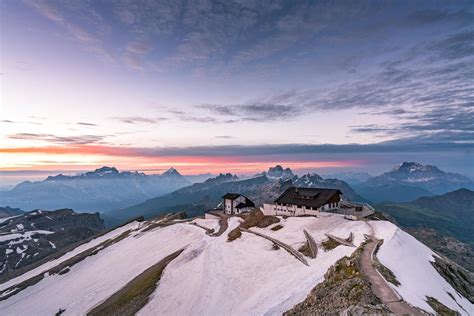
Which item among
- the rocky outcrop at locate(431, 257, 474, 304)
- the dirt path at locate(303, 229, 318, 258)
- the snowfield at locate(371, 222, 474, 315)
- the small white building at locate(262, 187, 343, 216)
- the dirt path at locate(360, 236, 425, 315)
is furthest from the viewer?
the small white building at locate(262, 187, 343, 216)

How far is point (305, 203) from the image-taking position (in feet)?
278

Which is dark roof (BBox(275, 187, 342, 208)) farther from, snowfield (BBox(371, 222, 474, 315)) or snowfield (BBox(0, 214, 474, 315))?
snowfield (BBox(371, 222, 474, 315))

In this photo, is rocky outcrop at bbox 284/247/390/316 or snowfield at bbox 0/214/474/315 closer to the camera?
rocky outcrop at bbox 284/247/390/316

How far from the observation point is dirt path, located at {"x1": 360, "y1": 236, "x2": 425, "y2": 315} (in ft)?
81.5

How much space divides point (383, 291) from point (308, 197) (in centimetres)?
5918

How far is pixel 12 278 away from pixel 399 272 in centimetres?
16109

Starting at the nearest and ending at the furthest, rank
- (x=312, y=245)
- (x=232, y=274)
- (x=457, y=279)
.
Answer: (x=457, y=279) < (x=232, y=274) < (x=312, y=245)

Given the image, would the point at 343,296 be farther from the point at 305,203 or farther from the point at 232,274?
the point at 305,203

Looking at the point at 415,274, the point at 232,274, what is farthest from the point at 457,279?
the point at 232,274

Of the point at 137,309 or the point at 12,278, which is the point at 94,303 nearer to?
the point at 137,309

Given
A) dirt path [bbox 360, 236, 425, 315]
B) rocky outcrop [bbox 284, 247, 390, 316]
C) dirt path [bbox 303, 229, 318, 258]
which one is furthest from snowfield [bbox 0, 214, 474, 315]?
rocky outcrop [bbox 284, 247, 390, 316]

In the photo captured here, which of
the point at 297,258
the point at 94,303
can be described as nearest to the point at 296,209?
the point at 297,258

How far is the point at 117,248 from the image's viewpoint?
373ft

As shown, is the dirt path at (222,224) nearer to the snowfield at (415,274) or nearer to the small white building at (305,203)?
the small white building at (305,203)
